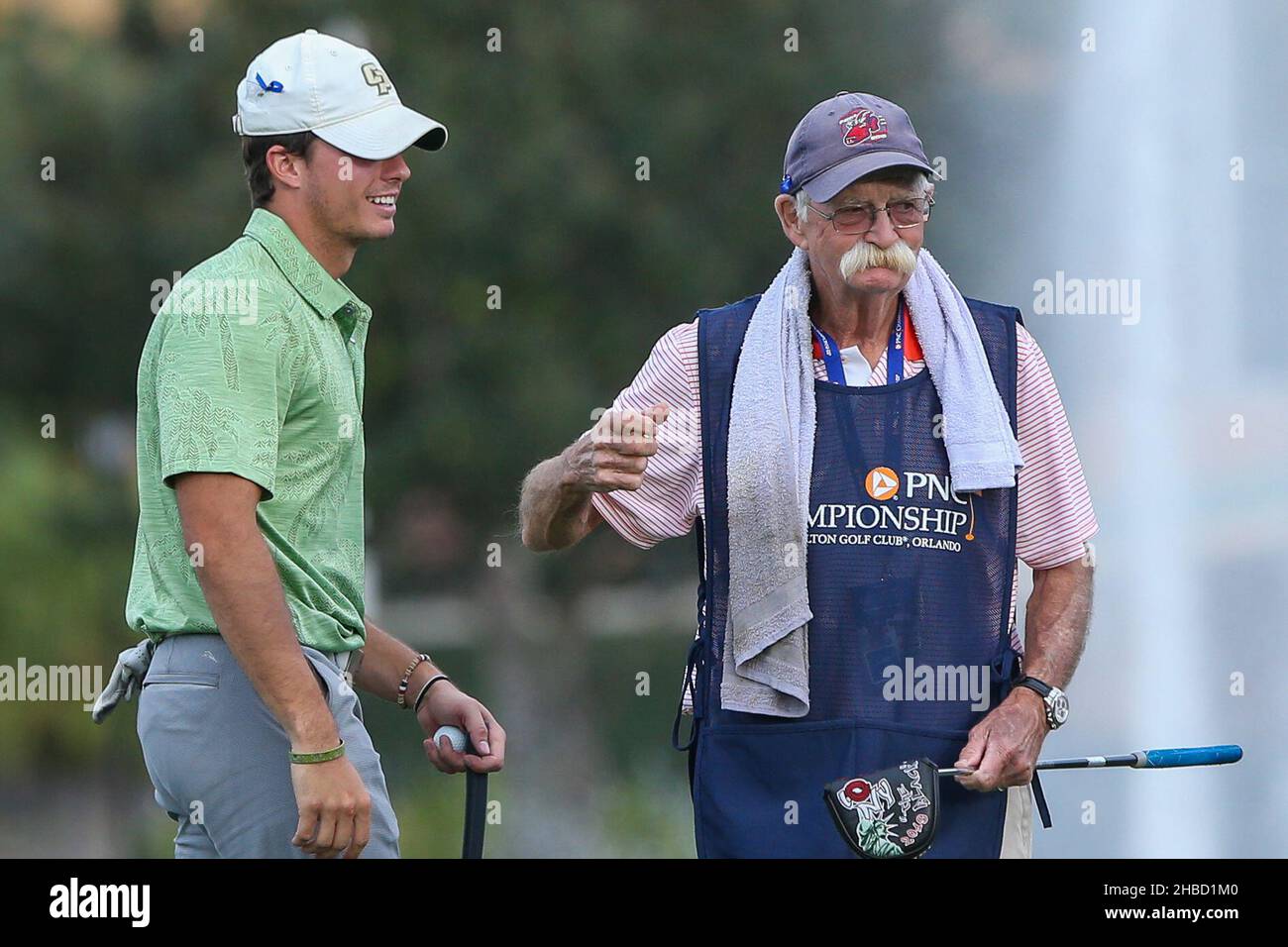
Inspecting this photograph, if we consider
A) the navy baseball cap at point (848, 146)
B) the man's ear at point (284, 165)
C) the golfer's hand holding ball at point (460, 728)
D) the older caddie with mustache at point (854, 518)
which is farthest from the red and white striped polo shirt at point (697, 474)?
the man's ear at point (284, 165)

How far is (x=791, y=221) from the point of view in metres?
3.50

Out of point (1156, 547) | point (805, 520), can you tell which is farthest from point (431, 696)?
point (1156, 547)

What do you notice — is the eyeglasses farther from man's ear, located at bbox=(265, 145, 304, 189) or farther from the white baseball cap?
man's ear, located at bbox=(265, 145, 304, 189)

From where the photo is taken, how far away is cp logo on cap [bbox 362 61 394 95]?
3262mm

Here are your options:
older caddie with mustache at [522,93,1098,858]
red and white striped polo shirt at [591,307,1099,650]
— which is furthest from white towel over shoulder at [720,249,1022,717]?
red and white striped polo shirt at [591,307,1099,650]

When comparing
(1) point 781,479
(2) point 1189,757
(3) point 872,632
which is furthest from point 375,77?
(2) point 1189,757

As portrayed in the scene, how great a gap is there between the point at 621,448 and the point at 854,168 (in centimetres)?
66

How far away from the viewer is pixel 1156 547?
274 inches

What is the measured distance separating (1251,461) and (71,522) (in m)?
5.10

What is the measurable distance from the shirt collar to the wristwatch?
1.34 meters

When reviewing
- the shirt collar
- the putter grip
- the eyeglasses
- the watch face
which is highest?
the eyeglasses

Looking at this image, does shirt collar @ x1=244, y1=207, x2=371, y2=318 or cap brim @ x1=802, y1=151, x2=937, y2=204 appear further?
cap brim @ x1=802, y1=151, x2=937, y2=204
